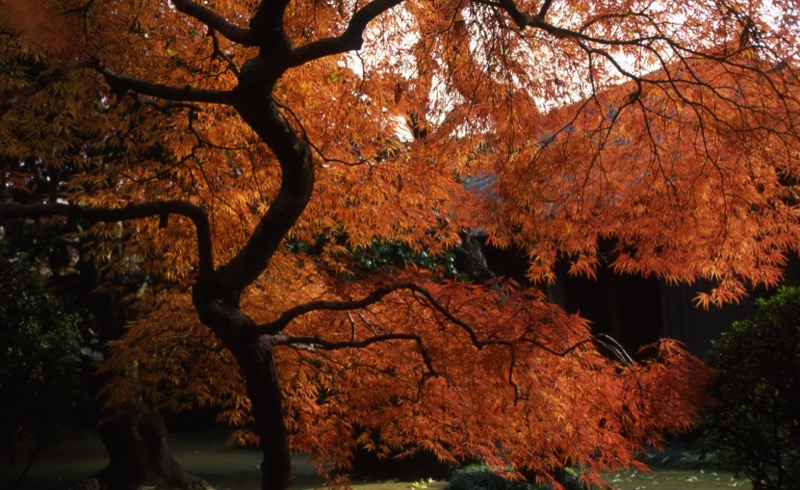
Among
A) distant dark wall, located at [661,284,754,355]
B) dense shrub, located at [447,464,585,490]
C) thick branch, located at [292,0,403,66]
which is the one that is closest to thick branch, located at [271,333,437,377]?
thick branch, located at [292,0,403,66]

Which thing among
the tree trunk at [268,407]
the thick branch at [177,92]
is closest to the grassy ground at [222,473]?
the tree trunk at [268,407]

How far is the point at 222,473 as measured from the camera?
10398 mm

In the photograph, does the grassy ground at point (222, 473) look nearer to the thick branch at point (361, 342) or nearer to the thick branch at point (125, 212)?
the thick branch at point (361, 342)

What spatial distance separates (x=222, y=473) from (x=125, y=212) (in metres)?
7.05

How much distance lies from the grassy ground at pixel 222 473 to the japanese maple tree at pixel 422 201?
104 inches

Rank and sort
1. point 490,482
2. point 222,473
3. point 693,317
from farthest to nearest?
1. point 222,473
2. point 693,317
3. point 490,482

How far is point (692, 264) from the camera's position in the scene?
19.0 ft

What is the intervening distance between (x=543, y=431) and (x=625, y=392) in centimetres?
59

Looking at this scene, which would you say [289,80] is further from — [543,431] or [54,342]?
[54,342]

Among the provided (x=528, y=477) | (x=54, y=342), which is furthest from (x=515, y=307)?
(x=54, y=342)

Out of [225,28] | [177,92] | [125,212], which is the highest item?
[225,28]

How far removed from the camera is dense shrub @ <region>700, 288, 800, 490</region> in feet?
17.6

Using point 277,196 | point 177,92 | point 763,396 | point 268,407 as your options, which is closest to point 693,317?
point 763,396

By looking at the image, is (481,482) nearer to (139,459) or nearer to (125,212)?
(139,459)
